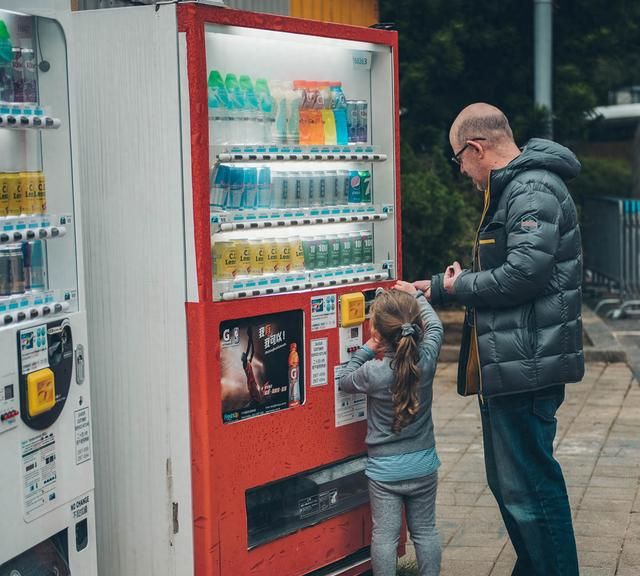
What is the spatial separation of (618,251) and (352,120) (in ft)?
29.4

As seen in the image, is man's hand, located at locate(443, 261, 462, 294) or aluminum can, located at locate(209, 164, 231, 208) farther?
man's hand, located at locate(443, 261, 462, 294)

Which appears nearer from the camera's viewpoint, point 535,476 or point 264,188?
point 535,476

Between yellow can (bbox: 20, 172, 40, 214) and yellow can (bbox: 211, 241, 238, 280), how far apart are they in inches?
34.3

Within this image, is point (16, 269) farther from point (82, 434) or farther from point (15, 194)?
point (82, 434)

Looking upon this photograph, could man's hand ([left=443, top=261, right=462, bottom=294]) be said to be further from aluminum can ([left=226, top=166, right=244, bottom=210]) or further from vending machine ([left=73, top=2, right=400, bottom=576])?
aluminum can ([left=226, top=166, right=244, bottom=210])

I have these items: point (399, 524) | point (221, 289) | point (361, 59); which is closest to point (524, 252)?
point (221, 289)

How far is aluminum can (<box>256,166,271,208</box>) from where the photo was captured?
4910mm

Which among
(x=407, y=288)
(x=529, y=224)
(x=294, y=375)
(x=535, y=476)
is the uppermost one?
(x=529, y=224)

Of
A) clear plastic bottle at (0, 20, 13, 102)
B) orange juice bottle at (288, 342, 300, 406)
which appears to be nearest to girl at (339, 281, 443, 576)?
orange juice bottle at (288, 342, 300, 406)

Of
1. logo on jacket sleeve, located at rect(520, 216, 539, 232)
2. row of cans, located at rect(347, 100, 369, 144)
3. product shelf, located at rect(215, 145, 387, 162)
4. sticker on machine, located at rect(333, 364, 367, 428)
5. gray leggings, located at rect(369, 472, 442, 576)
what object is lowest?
gray leggings, located at rect(369, 472, 442, 576)

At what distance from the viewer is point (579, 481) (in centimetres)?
695

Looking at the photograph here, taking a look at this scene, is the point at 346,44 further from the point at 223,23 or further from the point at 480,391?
the point at 480,391

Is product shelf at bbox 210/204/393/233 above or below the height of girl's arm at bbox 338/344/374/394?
above

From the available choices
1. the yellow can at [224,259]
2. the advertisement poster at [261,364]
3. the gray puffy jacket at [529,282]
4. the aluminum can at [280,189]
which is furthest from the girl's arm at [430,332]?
→ the yellow can at [224,259]
